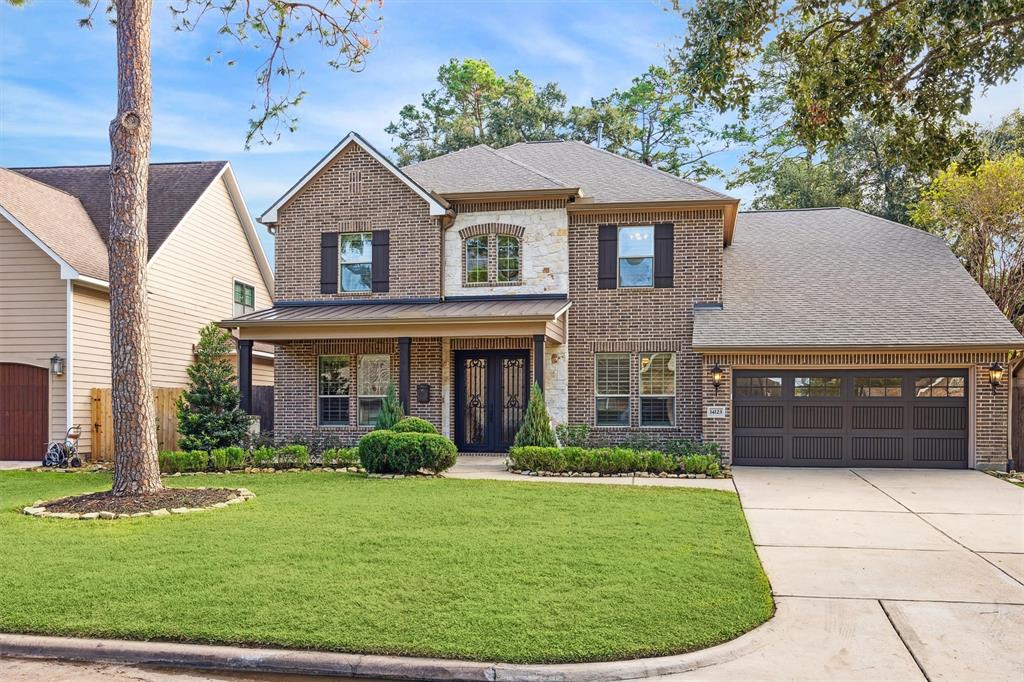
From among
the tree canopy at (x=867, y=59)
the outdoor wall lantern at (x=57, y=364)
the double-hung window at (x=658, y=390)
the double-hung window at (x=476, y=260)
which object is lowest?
the double-hung window at (x=658, y=390)

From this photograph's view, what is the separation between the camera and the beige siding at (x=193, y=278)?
2008cm

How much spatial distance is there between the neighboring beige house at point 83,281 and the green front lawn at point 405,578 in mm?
7431

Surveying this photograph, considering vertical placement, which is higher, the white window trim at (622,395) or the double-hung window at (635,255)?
the double-hung window at (635,255)

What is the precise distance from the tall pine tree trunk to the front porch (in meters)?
5.47

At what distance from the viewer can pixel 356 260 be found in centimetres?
1862

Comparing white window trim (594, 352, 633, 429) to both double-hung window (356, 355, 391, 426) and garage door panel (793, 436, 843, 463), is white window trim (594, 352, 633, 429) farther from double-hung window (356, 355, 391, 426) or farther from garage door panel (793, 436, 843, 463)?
double-hung window (356, 355, 391, 426)

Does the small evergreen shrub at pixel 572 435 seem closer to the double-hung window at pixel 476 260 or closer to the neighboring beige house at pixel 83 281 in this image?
the double-hung window at pixel 476 260

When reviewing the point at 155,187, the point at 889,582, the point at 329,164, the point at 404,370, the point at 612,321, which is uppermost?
the point at 155,187

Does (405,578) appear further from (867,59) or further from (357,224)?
(357,224)

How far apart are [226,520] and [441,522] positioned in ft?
8.38

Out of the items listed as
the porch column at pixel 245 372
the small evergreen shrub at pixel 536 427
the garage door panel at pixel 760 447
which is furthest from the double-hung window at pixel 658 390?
the porch column at pixel 245 372

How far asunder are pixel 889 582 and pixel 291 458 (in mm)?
11112

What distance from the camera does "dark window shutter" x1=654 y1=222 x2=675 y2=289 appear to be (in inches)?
693

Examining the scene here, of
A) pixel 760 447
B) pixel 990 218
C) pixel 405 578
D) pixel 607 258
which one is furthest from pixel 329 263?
pixel 990 218
